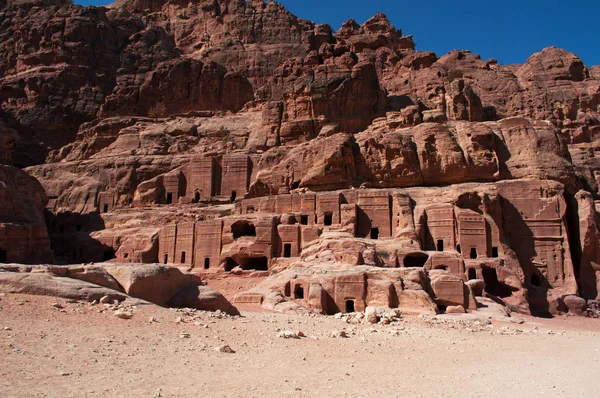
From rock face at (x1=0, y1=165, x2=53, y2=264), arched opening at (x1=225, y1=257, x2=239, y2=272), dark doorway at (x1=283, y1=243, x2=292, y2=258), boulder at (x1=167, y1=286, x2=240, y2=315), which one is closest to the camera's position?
boulder at (x1=167, y1=286, x2=240, y2=315)

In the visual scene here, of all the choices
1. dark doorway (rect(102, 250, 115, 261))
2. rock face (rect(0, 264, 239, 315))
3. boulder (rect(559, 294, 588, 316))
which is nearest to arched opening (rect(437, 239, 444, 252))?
boulder (rect(559, 294, 588, 316))

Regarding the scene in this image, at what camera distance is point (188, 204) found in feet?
184

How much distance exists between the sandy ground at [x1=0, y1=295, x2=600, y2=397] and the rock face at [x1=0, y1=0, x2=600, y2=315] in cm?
412

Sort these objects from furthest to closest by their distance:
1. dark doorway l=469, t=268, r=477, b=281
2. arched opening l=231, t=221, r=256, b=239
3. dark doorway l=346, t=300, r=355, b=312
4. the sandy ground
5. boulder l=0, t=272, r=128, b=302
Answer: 1. arched opening l=231, t=221, r=256, b=239
2. dark doorway l=469, t=268, r=477, b=281
3. dark doorway l=346, t=300, r=355, b=312
4. boulder l=0, t=272, r=128, b=302
5. the sandy ground

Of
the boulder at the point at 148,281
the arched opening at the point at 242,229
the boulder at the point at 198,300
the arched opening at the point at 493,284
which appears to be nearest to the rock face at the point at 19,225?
the arched opening at the point at 242,229

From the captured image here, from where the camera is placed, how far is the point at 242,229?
153 feet

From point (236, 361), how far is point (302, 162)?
39.9 metres

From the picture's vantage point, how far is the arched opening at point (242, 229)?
45.9m

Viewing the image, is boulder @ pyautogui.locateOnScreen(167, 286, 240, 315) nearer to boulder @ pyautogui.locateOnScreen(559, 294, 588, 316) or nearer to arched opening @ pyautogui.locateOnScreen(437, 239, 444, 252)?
arched opening @ pyautogui.locateOnScreen(437, 239, 444, 252)

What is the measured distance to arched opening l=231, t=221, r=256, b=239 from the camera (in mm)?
45934

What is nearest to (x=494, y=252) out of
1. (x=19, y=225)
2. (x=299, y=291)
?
Answer: (x=299, y=291)

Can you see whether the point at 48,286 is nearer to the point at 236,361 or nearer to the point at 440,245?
the point at 236,361

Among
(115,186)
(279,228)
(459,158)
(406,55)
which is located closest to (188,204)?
(115,186)

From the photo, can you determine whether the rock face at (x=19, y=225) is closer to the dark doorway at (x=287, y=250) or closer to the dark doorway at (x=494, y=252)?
the dark doorway at (x=287, y=250)
